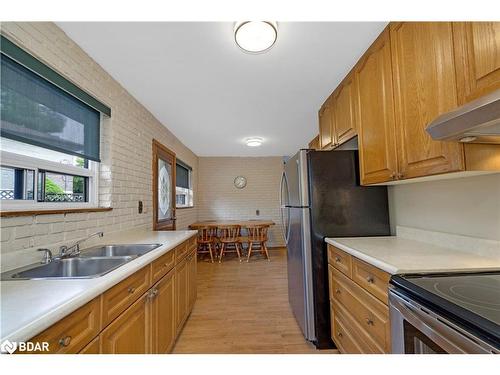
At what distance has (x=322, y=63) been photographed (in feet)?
6.44

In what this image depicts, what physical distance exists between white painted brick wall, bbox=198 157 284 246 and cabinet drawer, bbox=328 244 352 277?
13.5 feet

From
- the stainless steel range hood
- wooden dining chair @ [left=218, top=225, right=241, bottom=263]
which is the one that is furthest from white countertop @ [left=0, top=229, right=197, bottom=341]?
wooden dining chair @ [left=218, top=225, right=241, bottom=263]

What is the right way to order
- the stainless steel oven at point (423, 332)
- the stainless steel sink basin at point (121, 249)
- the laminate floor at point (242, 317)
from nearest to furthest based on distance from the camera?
the stainless steel oven at point (423, 332) < the stainless steel sink basin at point (121, 249) < the laminate floor at point (242, 317)

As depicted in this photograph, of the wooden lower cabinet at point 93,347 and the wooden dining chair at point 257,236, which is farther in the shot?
the wooden dining chair at point 257,236

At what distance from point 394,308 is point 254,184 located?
5.07m

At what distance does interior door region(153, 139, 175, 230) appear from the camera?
3039mm

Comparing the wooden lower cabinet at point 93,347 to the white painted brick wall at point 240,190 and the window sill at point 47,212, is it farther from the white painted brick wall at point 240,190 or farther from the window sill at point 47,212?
the white painted brick wall at point 240,190

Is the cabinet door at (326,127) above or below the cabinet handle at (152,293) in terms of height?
above

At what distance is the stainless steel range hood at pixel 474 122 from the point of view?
2.42 ft

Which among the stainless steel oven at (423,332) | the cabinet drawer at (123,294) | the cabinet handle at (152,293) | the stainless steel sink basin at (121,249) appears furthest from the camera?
Result: the stainless steel sink basin at (121,249)

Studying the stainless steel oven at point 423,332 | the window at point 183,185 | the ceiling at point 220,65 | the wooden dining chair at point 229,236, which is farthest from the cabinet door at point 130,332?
the wooden dining chair at point 229,236

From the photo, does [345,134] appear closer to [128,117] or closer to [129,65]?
[129,65]

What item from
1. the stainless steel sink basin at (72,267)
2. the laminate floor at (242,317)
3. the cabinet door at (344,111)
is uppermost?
the cabinet door at (344,111)

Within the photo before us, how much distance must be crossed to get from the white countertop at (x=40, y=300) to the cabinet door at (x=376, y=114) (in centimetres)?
167
